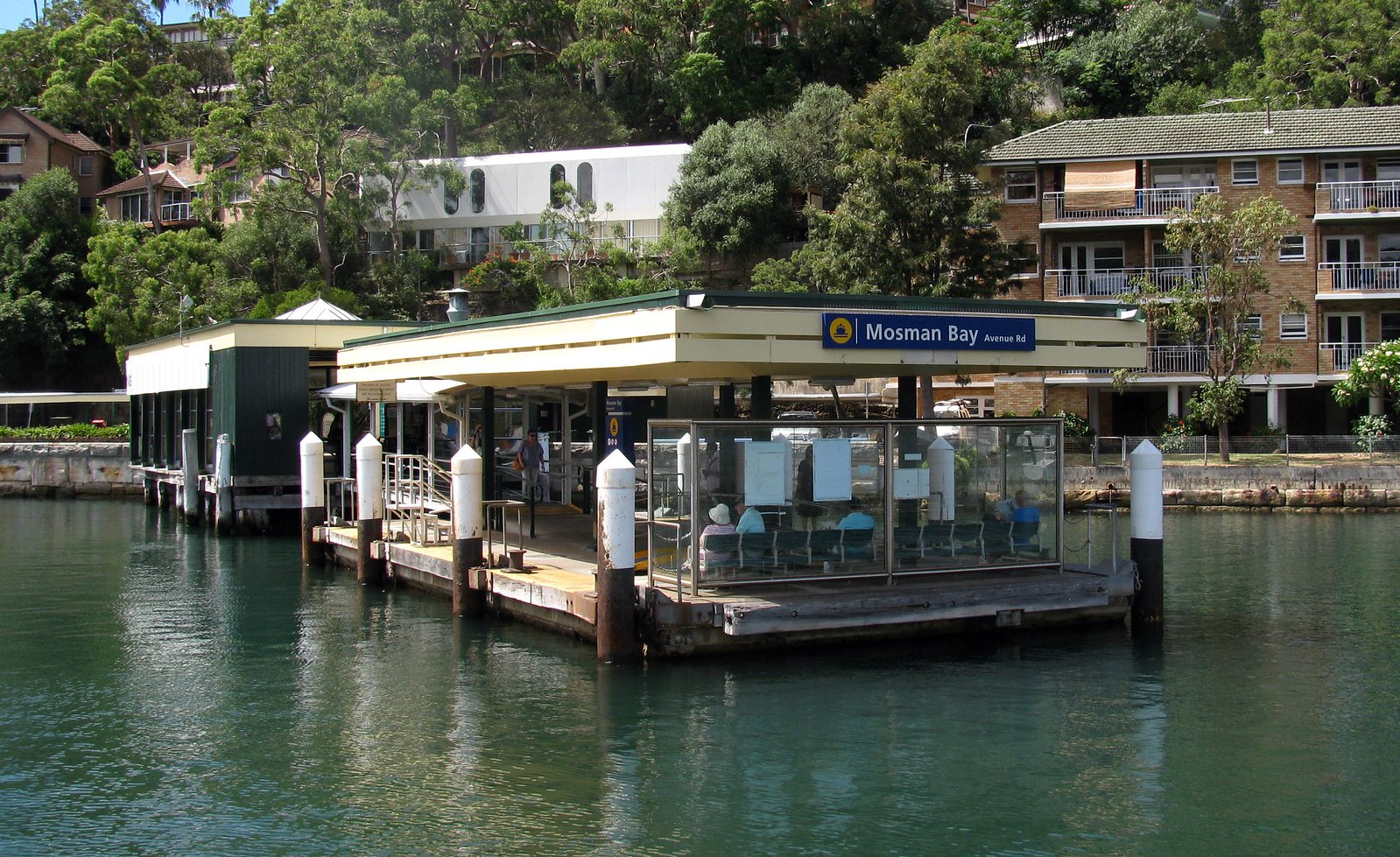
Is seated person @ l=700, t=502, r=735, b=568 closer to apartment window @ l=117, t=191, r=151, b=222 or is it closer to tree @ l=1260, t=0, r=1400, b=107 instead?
tree @ l=1260, t=0, r=1400, b=107

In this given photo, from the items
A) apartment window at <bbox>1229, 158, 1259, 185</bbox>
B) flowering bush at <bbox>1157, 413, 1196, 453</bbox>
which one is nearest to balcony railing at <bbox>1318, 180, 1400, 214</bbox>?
apartment window at <bbox>1229, 158, 1259, 185</bbox>

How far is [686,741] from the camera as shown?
1447cm

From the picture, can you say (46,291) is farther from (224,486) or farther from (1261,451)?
(1261,451)

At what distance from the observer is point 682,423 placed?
17.3 meters

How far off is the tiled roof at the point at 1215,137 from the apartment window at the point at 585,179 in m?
22.7

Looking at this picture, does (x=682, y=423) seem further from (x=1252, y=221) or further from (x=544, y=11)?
(x=544, y=11)

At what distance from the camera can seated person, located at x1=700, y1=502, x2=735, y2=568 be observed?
683 inches

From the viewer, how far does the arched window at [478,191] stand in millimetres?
71875

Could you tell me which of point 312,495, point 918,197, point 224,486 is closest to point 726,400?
point 312,495

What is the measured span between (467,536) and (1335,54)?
62429mm

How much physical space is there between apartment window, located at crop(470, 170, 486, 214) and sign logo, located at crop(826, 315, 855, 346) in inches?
2236

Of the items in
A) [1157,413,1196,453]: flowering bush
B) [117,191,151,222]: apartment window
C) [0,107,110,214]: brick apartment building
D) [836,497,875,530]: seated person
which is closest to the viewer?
[836,497,875,530]: seated person

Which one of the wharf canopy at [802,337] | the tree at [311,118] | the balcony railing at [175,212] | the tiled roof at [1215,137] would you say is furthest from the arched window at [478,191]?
the wharf canopy at [802,337]

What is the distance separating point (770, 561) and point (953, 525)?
2.89m
